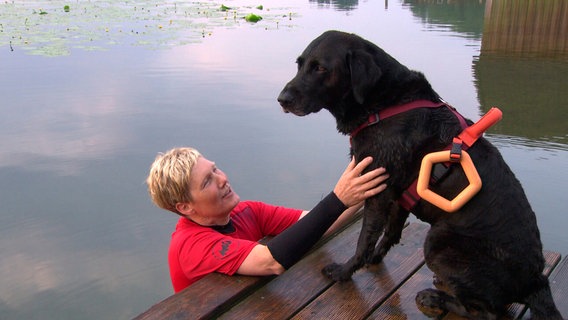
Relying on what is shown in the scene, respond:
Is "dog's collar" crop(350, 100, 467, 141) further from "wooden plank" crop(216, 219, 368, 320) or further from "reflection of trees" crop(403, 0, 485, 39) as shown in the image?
"reflection of trees" crop(403, 0, 485, 39)

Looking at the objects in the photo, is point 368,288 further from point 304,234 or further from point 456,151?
point 456,151

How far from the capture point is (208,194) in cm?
243

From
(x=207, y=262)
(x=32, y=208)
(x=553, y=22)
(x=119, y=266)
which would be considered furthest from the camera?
(x=553, y=22)

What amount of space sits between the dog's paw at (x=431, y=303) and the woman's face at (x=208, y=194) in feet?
3.29

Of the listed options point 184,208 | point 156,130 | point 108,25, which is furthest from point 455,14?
point 184,208

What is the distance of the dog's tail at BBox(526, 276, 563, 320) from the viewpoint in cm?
212

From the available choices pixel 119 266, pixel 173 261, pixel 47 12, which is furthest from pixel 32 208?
pixel 47 12

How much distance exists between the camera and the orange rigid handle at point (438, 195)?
82.2 inches

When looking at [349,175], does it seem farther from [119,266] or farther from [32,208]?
[32,208]

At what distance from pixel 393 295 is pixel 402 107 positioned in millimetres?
899

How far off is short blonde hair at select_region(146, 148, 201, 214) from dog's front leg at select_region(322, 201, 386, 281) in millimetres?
830

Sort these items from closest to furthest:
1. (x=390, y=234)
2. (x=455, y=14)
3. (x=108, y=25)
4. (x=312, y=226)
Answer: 1. (x=312, y=226)
2. (x=390, y=234)
3. (x=108, y=25)
4. (x=455, y=14)

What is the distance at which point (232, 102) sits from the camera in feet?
25.7

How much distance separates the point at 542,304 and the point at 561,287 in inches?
17.5
